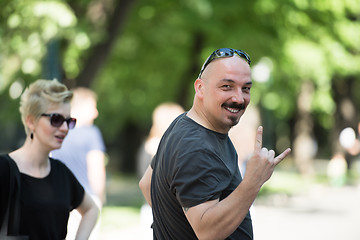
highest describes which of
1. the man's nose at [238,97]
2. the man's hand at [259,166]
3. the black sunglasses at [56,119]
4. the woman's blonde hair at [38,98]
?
the woman's blonde hair at [38,98]

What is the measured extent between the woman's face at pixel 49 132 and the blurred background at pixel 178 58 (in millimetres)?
4313

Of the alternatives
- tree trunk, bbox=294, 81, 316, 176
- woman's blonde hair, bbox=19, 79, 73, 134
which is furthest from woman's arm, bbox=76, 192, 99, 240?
tree trunk, bbox=294, 81, 316, 176

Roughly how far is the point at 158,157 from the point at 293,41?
15.3 m

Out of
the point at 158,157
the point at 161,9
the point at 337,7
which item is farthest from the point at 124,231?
the point at 158,157

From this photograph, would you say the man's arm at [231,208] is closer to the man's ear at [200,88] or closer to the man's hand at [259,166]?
the man's hand at [259,166]

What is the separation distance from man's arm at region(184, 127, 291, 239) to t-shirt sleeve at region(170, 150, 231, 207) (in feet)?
0.11

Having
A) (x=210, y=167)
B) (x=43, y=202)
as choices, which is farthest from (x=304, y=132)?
(x=210, y=167)

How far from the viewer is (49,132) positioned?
153 inches

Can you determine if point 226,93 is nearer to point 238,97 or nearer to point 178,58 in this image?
point 238,97

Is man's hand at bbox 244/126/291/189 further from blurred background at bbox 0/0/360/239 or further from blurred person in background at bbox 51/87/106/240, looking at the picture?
blurred background at bbox 0/0/360/239

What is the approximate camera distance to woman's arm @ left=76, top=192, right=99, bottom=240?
395 centimetres

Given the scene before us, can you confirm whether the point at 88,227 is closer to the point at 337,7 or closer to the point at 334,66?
the point at 337,7

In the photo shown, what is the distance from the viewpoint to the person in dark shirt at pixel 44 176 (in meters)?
3.50

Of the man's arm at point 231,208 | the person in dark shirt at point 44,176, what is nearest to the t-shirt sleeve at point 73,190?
the person in dark shirt at point 44,176
